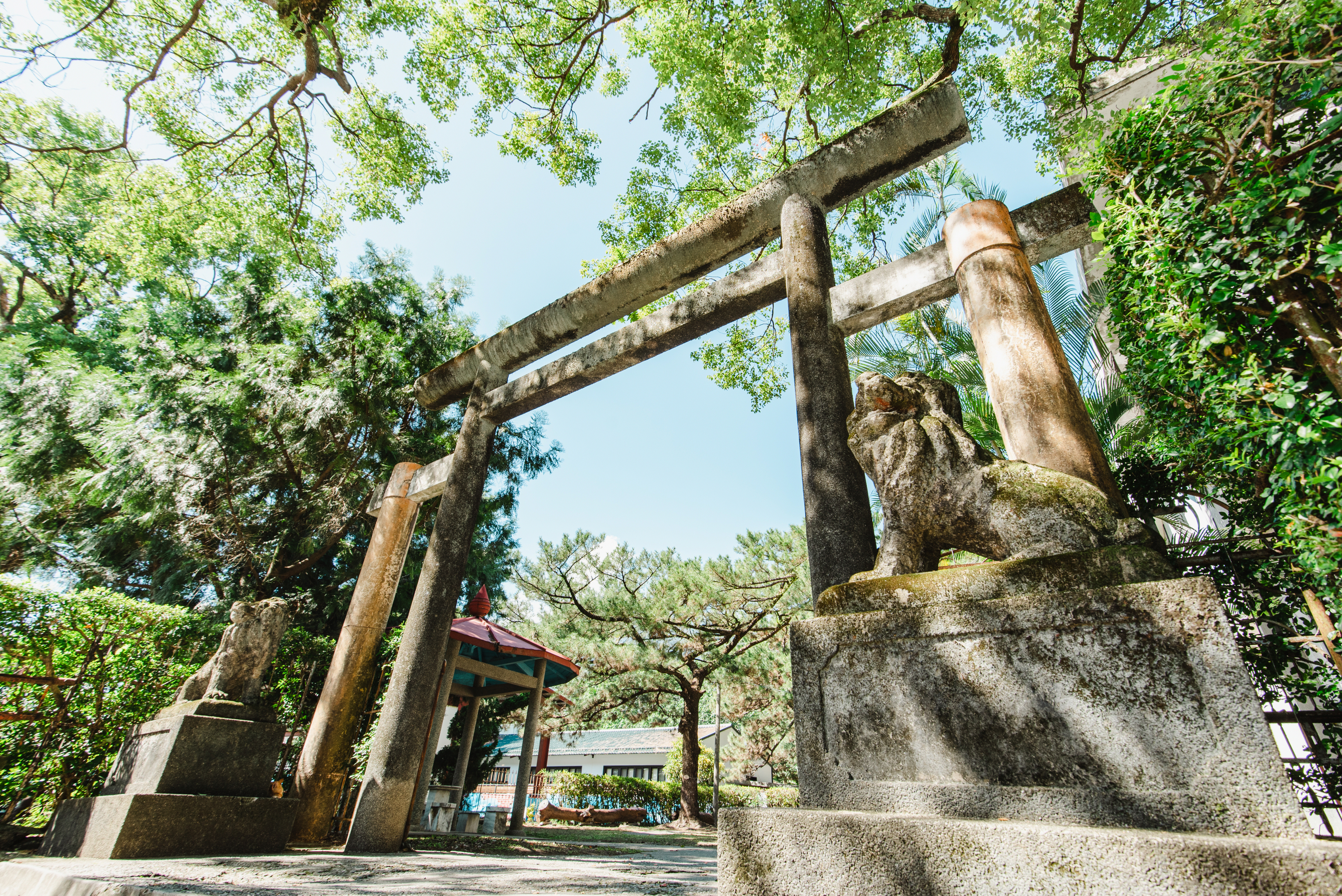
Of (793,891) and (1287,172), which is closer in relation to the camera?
(793,891)

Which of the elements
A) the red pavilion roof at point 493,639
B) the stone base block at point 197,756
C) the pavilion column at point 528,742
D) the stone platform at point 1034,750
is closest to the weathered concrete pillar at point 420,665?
the stone base block at point 197,756

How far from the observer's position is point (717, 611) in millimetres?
14133

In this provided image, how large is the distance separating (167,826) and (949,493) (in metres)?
5.28

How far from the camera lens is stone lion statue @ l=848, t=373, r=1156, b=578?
73.6 inches

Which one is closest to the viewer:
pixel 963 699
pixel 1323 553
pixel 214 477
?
pixel 963 699

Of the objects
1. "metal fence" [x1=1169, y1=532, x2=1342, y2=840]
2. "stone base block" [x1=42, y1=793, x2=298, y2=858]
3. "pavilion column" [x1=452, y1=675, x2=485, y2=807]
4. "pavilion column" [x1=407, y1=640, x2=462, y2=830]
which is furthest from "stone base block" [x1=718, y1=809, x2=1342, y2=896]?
"pavilion column" [x1=452, y1=675, x2=485, y2=807]

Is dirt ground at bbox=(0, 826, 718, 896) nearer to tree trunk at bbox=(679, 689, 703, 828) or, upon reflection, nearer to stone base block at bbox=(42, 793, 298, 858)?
stone base block at bbox=(42, 793, 298, 858)

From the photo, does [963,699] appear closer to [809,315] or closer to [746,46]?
[809,315]

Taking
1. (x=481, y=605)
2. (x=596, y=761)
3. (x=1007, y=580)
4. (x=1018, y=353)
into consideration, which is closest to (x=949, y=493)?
(x=1007, y=580)

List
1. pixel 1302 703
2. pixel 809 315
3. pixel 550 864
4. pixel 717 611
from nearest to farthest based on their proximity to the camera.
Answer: pixel 1302 703 < pixel 809 315 < pixel 550 864 < pixel 717 611

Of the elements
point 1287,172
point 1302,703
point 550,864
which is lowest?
point 550,864

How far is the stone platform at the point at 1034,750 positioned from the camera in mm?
1228

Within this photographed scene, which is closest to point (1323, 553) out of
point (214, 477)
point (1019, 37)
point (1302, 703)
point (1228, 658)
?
point (1228, 658)

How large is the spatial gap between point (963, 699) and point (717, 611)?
12822mm
